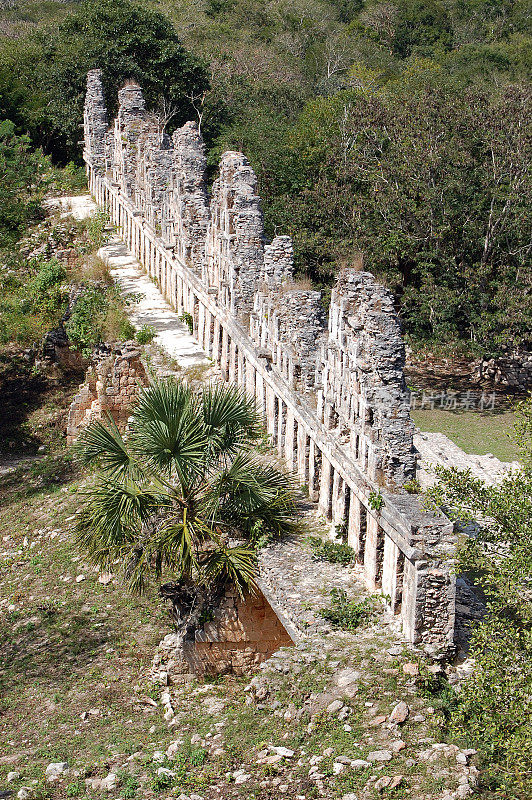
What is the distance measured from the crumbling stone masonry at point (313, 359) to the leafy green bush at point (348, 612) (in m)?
0.33

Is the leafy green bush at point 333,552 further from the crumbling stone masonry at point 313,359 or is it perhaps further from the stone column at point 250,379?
the stone column at point 250,379

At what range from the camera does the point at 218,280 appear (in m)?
25.0

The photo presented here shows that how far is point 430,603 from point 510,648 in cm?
212

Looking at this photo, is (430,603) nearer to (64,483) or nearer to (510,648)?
(510,648)

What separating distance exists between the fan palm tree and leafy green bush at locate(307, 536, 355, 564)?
0.59 m

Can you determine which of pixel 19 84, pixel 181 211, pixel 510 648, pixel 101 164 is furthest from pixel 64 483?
pixel 19 84

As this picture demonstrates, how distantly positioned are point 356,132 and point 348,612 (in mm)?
25703

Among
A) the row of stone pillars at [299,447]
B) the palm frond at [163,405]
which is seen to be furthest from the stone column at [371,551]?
the palm frond at [163,405]

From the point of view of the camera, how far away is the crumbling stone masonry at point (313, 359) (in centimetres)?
1370

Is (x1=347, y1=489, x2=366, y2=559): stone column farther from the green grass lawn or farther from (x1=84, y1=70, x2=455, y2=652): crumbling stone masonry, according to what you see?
the green grass lawn

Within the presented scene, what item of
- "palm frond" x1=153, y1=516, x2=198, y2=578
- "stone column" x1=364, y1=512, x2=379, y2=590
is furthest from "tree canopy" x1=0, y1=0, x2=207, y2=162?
"stone column" x1=364, y1=512, x2=379, y2=590

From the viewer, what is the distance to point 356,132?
1452 inches

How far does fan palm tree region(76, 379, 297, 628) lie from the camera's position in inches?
612

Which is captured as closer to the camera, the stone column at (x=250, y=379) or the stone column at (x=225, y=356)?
the stone column at (x=250, y=379)
